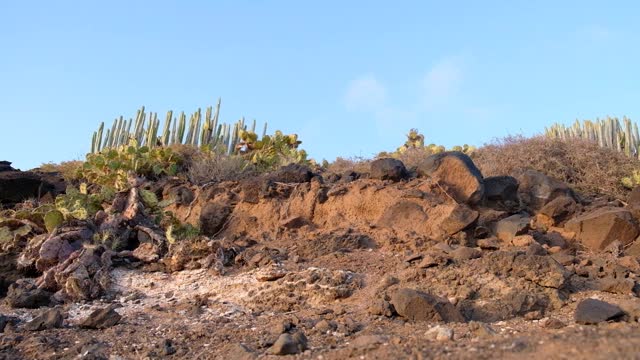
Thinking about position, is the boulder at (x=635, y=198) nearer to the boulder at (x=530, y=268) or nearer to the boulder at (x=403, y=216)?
the boulder at (x=403, y=216)

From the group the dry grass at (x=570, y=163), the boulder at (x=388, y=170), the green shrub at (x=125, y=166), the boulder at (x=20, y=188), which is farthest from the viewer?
the boulder at (x=20, y=188)

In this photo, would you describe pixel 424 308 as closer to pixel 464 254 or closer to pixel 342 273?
pixel 342 273

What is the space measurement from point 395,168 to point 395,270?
7.12ft

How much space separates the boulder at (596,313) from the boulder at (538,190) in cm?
360

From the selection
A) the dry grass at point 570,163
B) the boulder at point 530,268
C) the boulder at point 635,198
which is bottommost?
the boulder at point 530,268

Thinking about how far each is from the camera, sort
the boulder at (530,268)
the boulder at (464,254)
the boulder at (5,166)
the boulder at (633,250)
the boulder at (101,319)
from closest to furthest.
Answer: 1. the boulder at (101,319)
2. the boulder at (530,268)
3. the boulder at (464,254)
4. the boulder at (633,250)
5. the boulder at (5,166)

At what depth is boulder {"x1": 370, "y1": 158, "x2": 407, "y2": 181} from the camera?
9.06m

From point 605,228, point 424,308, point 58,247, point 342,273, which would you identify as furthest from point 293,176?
point 424,308

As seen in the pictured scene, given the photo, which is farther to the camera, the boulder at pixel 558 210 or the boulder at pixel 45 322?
the boulder at pixel 558 210

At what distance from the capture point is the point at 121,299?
7.32 meters

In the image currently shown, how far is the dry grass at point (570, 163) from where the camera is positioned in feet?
35.2

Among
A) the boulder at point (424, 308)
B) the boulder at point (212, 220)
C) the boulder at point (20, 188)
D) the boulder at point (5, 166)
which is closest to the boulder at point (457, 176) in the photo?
the boulder at point (212, 220)

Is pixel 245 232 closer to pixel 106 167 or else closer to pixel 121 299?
pixel 121 299

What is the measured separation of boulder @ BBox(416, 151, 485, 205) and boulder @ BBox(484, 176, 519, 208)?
0.28 metres
